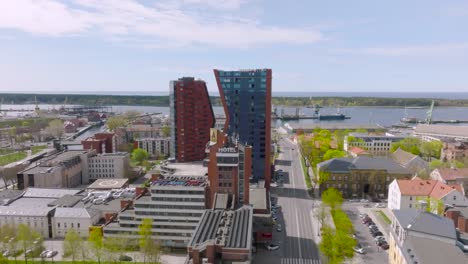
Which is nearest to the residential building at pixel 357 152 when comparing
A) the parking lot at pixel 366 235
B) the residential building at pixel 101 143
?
the parking lot at pixel 366 235

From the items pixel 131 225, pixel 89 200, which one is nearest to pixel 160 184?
pixel 131 225

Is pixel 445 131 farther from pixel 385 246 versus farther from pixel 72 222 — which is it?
pixel 72 222

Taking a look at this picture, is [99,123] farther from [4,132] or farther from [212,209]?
[212,209]

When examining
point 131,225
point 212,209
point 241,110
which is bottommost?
point 131,225

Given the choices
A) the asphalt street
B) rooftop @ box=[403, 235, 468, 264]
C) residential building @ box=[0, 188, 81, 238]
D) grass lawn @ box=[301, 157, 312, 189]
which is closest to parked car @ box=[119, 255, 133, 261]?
residential building @ box=[0, 188, 81, 238]

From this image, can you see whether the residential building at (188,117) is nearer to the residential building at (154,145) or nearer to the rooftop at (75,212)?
the residential building at (154,145)
